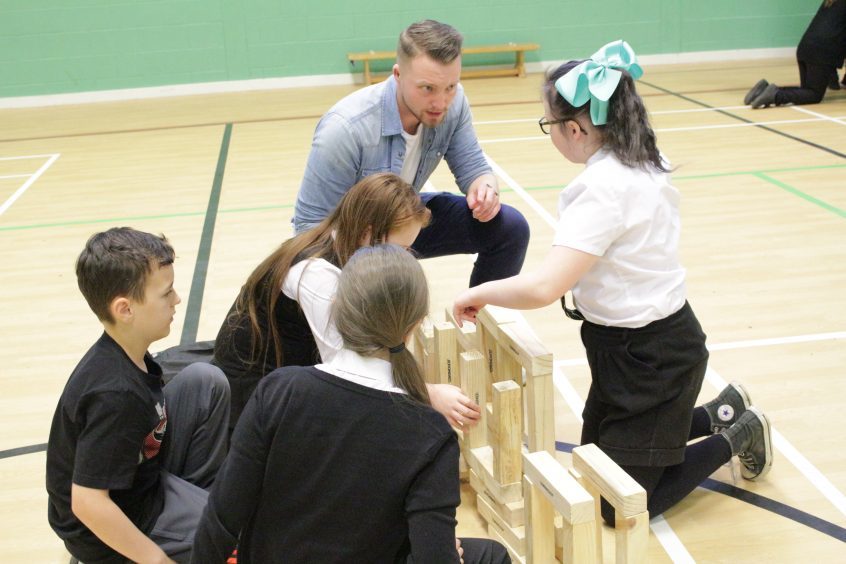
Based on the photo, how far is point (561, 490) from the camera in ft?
5.10

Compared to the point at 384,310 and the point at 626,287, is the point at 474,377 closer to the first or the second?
the point at 626,287

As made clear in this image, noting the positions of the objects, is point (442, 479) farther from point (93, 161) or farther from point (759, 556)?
point (93, 161)

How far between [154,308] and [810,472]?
5.34ft

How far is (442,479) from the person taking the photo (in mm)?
1373

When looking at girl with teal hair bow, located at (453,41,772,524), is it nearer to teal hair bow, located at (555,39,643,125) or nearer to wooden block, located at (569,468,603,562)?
teal hair bow, located at (555,39,643,125)

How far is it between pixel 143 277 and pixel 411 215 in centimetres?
59

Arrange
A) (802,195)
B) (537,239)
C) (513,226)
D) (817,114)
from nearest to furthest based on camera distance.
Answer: (513,226)
(537,239)
(802,195)
(817,114)

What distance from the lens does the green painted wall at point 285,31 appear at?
8.61m

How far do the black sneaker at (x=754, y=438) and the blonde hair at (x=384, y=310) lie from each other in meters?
1.08

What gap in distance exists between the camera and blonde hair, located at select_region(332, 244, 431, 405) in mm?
1408

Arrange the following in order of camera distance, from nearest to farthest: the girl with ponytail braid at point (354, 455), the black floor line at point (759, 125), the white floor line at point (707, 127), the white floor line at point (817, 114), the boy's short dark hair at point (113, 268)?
the girl with ponytail braid at point (354, 455) → the boy's short dark hair at point (113, 268) → the black floor line at point (759, 125) → the white floor line at point (707, 127) → the white floor line at point (817, 114)

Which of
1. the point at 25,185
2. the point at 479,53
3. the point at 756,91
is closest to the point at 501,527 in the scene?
the point at 25,185

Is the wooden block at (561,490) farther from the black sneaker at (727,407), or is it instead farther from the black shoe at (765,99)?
the black shoe at (765,99)

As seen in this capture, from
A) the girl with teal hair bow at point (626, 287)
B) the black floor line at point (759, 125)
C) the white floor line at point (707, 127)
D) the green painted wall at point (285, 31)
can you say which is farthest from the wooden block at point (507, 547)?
the green painted wall at point (285, 31)
